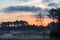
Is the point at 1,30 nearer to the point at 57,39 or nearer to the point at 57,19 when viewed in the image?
the point at 57,19

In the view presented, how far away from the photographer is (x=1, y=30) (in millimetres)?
76375

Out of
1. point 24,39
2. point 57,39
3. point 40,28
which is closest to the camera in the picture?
point 57,39

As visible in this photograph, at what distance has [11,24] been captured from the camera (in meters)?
82.8

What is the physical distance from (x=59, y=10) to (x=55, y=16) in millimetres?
Result: 2412

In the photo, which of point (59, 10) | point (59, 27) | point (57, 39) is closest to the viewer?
point (57, 39)

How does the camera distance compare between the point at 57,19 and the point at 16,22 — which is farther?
the point at 16,22

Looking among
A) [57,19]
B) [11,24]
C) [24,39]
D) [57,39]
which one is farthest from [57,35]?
[11,24]

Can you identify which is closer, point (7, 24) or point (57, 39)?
point (57, 39)

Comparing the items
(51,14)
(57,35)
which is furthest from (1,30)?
(57,35)

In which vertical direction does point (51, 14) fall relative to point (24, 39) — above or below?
above

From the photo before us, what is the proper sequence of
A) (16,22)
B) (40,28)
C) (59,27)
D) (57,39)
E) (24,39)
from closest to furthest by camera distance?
(57,39)
(24,39)
(59,27)
(40,28)
(16,22)

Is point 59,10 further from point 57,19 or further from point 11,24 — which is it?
point 11,24

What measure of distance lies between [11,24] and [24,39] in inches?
862

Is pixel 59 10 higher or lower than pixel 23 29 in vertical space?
higher
